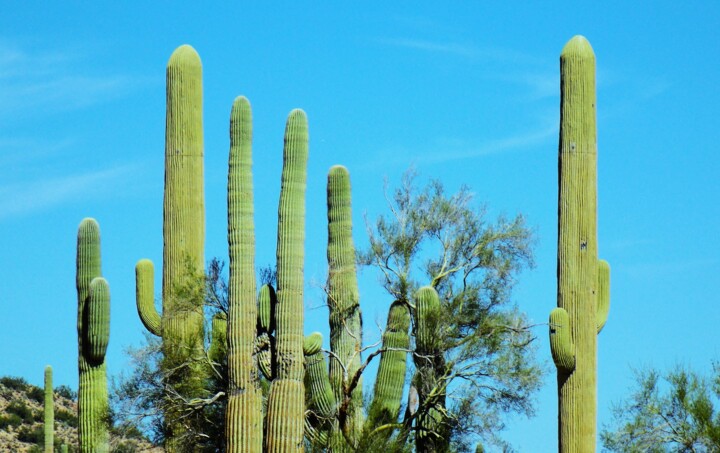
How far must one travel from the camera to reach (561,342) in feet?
54.4

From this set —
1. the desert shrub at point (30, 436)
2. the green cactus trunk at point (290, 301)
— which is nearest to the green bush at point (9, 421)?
the desert shrub at point (30, 436)

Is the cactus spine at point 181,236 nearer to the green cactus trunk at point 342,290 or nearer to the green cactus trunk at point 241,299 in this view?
the green cactus trunk at point 241,299

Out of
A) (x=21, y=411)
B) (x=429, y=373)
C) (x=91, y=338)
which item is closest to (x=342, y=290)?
(x=429, y=373)

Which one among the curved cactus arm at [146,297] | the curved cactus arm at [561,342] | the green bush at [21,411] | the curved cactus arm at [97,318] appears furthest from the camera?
the green bush at [21,411]

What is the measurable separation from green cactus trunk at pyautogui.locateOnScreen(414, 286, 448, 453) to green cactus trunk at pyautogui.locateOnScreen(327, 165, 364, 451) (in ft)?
2.86

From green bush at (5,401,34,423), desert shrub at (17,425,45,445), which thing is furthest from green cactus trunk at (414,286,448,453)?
green bush at (5,401,34,423)

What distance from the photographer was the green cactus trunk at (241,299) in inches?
667

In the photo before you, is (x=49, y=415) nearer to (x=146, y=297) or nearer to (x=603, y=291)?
(x=146, y=297)

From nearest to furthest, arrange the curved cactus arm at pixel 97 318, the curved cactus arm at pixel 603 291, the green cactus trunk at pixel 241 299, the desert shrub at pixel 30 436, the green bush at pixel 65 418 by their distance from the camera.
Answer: the green cactus trunk at pixel 241 299
the curved cactus arm at pixel 603 291
the curved cactus arm at pixel 97 318
the desert shrub at pixel 30 436
the green bush at pixel 65 418

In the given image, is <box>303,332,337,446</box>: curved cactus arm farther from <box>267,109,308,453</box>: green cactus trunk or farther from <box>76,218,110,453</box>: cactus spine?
<box>76,218,110,453</box>: cactus spine

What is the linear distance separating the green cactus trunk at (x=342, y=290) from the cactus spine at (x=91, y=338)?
3.22 m

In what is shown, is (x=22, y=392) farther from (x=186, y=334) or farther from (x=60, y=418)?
(x=186, y=334)

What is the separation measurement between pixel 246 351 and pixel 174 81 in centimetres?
452

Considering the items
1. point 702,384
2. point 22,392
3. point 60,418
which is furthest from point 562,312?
point 22,392
